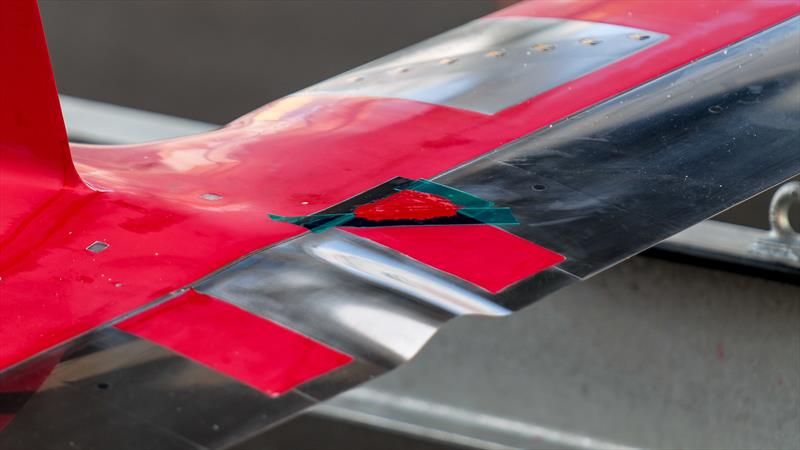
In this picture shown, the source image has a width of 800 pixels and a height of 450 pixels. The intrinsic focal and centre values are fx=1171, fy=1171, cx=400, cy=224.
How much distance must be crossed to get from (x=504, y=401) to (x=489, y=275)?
132 cm

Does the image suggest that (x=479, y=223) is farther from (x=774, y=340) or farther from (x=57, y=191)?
(x=774, y=340)

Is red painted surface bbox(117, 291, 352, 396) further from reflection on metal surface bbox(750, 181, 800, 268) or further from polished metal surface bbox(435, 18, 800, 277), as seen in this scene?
reflection on metal surface bbox(750, 181, 800, 268)

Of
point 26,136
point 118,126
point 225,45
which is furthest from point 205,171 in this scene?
point 225,45

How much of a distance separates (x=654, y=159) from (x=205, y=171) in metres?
0.52

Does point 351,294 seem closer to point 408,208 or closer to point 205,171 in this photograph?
point 408,208

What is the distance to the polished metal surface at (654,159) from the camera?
120 cm

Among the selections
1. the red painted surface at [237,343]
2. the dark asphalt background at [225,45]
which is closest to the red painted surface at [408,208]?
the red painted surface at [237,343]

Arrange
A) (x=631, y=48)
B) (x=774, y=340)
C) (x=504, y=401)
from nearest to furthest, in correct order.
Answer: (x=631, y=48) → (x=774, y=340) → (x=504, y=401)

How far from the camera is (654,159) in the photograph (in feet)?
4.37

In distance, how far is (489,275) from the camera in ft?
3.62

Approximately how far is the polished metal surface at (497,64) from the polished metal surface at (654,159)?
96mm

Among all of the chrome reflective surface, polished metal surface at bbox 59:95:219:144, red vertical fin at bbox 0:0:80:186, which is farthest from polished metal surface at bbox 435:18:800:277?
polished metal surface at bbox 59:95:219:144

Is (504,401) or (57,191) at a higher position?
(57,191)

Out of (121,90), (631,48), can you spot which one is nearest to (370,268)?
(631,48)
